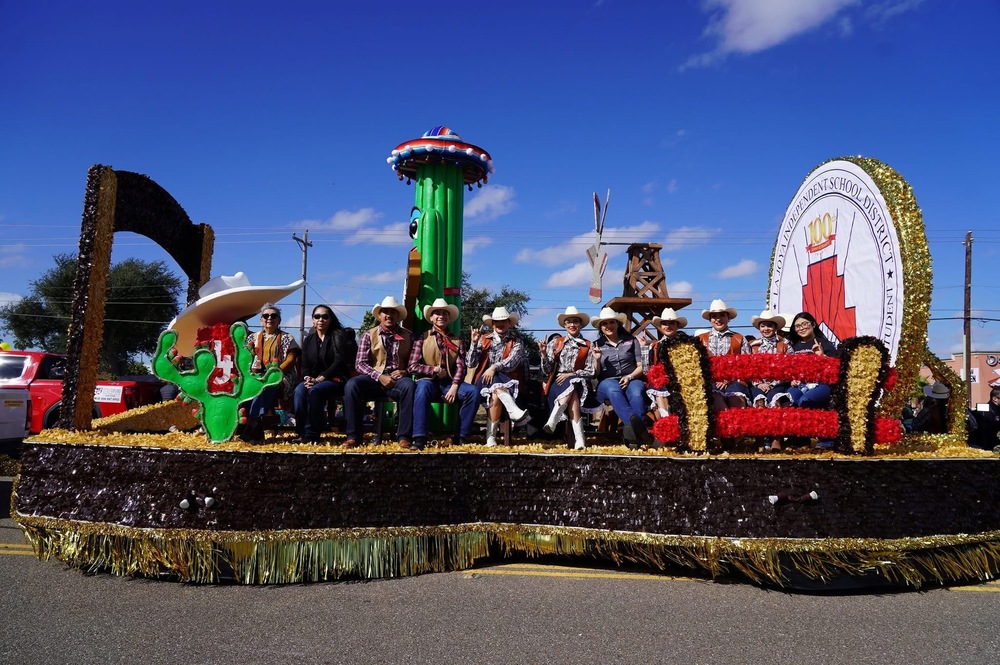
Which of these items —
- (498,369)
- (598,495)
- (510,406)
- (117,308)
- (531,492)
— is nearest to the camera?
(598,495)

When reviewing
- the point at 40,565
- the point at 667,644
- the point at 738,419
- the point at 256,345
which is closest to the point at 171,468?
the point at 40,565

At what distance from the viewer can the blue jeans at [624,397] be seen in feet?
18.0

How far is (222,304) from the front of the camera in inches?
227

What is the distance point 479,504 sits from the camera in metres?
4.76

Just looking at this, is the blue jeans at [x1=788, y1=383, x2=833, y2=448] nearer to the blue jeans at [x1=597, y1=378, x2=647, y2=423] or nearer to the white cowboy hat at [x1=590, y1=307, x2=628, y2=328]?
the blue jeans at [x1=597, y1=378, x2=647, y2=423]

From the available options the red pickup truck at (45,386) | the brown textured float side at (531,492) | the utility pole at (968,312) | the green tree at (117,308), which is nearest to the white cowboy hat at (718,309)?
the brown textured float side at (531,492)

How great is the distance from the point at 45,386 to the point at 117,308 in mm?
25513

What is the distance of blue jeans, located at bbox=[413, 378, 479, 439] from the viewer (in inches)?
199

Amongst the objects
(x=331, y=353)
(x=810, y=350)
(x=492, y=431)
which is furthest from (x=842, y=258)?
(x=331, y=353)

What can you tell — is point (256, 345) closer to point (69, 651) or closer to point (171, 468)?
point (171, 468)

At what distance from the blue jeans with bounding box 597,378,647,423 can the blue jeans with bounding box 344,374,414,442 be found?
5.16ft

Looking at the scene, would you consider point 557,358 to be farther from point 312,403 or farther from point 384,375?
point 312,403

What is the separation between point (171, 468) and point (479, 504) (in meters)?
2.04

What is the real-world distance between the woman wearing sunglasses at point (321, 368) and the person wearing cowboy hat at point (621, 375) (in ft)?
6.87
